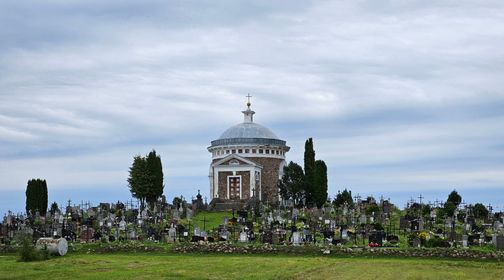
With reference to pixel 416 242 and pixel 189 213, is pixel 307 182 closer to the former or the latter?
pixel 189 213

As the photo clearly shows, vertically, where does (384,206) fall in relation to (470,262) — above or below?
above

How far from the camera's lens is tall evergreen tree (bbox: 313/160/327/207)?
2456 inches

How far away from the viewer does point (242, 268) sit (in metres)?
28.8

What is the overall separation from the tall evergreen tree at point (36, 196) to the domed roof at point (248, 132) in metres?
17.6

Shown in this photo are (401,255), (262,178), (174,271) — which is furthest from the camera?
(262,178)

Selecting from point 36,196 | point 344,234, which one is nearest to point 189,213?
point 36,196

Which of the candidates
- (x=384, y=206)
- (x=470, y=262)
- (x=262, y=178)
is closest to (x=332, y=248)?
(x=470, y=262)

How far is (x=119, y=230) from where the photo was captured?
44.3 metres

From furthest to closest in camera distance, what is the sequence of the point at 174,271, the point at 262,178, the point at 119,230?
1. the point at 262,178
2. the point at 119,230
3. the point at 174,271

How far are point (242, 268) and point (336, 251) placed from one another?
319 inches

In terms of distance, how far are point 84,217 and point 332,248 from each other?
22.5 m

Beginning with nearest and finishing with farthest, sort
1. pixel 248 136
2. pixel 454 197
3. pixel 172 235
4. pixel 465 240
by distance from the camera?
pixel 465 240
pixel 172 235
pixel 454 197
pixel 248 136

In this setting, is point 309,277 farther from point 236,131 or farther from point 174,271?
point 236,131

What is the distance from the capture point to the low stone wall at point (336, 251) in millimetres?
34263
